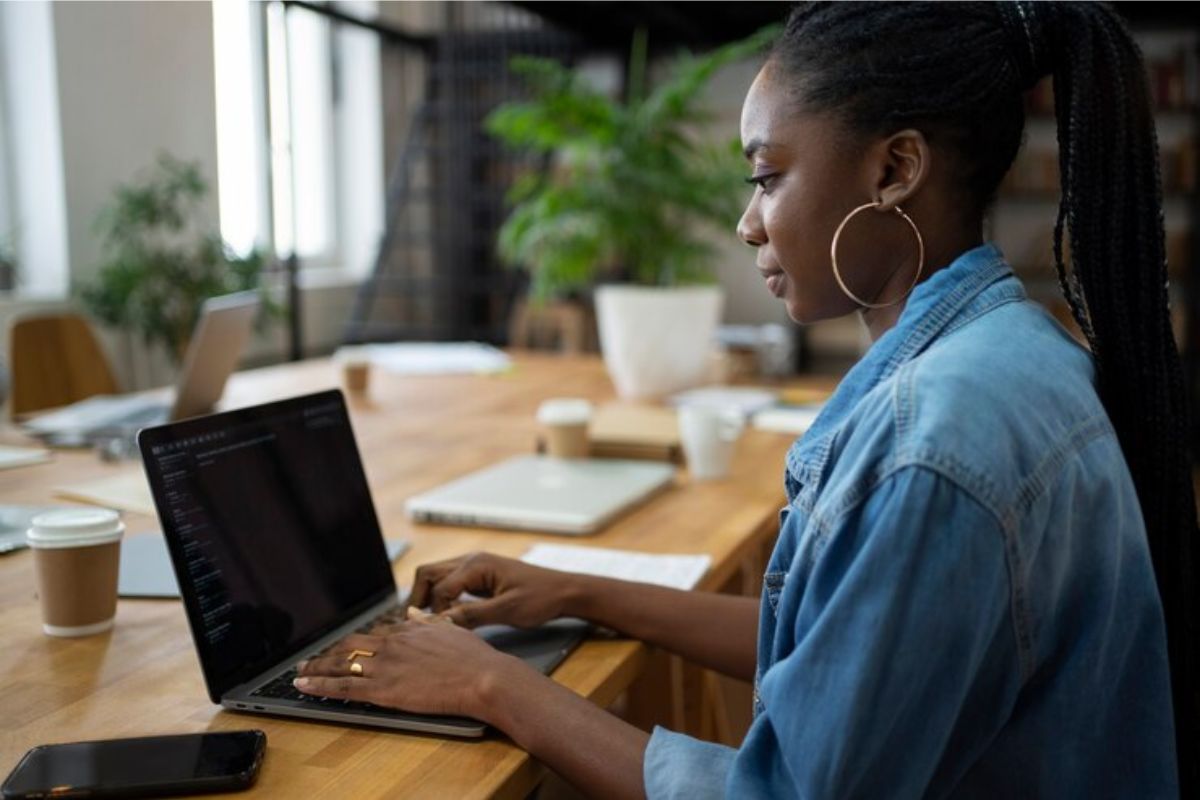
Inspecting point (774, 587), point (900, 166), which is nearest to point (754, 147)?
point (900, 166)

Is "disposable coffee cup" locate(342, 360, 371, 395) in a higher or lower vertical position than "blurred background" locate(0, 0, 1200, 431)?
lower

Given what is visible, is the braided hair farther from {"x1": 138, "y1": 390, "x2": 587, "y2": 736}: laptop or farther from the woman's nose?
{"x1": 138, "y1": 390, "x2": 587, "y2": 736}: laptop

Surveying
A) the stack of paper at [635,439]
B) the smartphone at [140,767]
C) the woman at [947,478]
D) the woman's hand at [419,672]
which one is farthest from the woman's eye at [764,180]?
the stack of paper at [635,439]

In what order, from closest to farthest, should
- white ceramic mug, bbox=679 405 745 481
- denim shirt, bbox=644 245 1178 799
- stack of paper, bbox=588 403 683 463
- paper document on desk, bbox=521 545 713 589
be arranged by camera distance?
denim shirt, bbox=644 245 1178 799
paper document on desk, bbox=521 545 713 589
white ceramic mug, bbox=679 405 745 481
stack of paper, bbox=588 403 683 463

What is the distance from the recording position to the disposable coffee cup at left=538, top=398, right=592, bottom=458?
6.52 ft

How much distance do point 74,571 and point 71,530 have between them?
0.04m

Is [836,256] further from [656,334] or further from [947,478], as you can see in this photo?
[656,334]

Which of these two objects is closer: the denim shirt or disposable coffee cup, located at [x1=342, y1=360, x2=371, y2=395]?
the denim shirt

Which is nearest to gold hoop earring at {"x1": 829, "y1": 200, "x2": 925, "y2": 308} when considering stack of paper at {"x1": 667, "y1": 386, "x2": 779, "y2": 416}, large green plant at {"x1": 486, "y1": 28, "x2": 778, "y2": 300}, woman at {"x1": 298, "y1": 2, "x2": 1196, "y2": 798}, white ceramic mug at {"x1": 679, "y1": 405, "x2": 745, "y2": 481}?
woman at {"x1": 298, "y1": 2, "x2": 1196, "y2": 798}

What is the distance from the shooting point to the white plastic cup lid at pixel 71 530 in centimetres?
117

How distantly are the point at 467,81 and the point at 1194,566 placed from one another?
657 cm

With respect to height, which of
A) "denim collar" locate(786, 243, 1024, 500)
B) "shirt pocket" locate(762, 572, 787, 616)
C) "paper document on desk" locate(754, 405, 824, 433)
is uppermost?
"denim collar" locate(786, 243, 1024, 500)

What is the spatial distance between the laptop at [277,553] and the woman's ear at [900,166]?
53 centimetres

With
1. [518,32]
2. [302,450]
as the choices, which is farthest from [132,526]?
[518,32]
